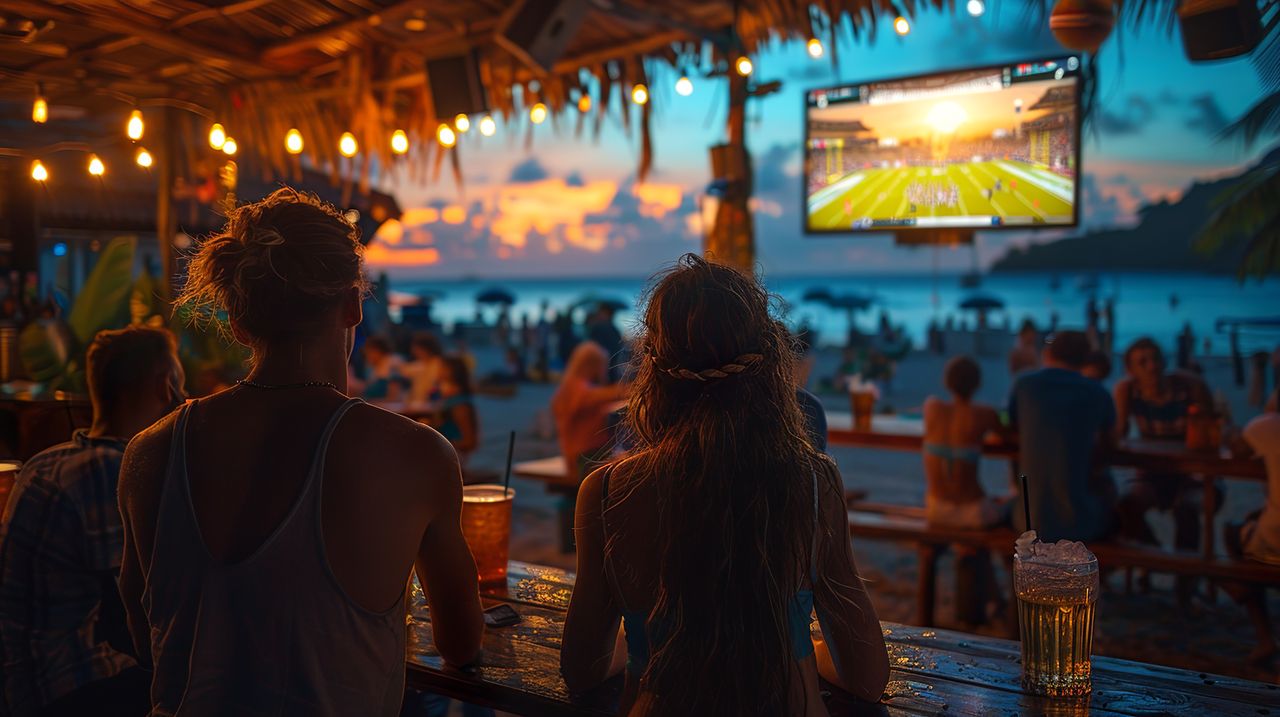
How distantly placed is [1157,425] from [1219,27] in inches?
91.7

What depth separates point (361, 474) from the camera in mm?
1255

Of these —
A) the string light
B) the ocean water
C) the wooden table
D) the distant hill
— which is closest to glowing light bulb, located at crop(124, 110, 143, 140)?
the string light

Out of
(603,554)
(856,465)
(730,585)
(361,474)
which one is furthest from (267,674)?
(856,465)

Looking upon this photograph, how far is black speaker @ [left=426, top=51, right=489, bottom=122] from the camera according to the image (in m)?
4.61

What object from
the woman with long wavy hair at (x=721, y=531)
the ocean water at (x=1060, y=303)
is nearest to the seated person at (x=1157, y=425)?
the woman with long wavy hair at (x=721, y=531)

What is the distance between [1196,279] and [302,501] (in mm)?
60551

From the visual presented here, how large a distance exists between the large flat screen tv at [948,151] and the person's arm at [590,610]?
318 cm

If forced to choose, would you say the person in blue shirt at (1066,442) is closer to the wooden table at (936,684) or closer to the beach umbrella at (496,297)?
the wooden table at (936,684)

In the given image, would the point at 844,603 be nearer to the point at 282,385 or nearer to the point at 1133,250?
the point at 282,385

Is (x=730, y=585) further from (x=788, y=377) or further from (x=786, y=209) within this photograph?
(x=786, y=209)

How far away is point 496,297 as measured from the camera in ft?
79.8

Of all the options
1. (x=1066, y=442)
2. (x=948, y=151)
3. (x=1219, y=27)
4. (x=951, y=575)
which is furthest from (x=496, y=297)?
(x=1219, y=27)

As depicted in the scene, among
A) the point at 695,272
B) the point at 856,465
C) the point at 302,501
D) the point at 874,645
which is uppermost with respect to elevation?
the point at 695,272

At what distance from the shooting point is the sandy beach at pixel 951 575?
3900 millimetres
